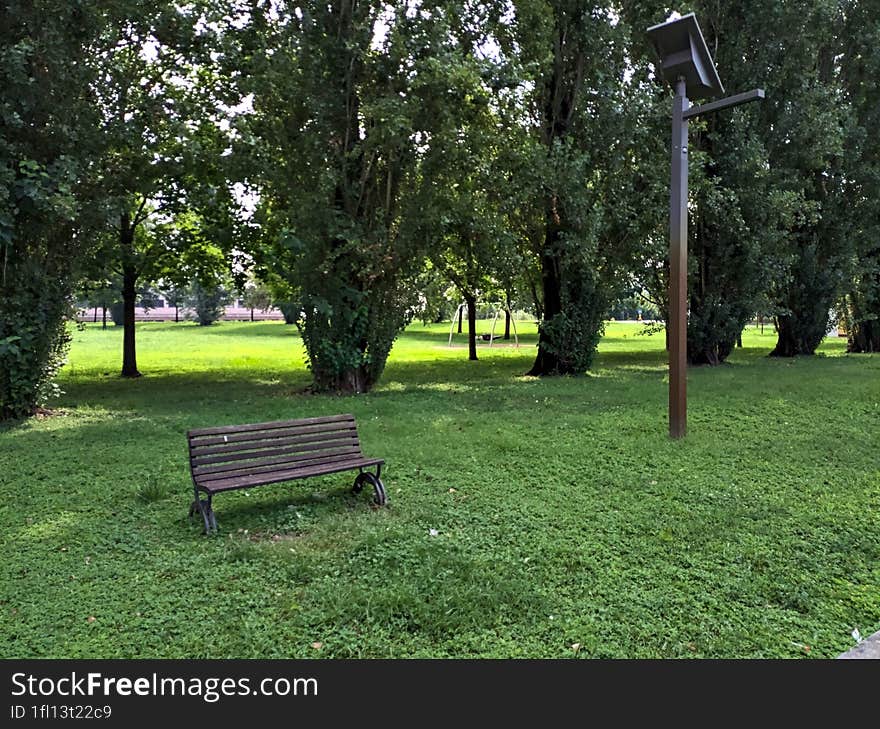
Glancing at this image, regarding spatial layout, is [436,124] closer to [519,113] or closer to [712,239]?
[519,113]

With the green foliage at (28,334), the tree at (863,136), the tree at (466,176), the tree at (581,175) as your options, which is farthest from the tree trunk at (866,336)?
the green foliage at (28,334)

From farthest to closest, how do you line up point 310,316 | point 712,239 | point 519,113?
point 712,239 < point 519,113 < point 310,316

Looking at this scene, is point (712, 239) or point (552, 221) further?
point (712, 239)

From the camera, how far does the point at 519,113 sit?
581 inches

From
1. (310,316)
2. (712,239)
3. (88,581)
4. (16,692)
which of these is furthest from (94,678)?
(712,239)

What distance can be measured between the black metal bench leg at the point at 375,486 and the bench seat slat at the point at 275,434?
0.43 metres

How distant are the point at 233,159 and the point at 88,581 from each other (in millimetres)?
8966

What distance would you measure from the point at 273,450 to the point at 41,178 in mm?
6210

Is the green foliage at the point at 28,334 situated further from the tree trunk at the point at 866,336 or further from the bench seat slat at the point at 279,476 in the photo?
the tree trunk at the point at 866,336

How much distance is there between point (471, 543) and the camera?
479cm

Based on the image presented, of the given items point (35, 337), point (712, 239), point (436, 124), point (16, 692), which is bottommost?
point (16, 692)

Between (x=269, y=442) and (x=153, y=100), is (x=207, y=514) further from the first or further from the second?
(x=153, y=100)

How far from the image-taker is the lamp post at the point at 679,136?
7.67m

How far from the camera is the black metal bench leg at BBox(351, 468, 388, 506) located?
566cm
